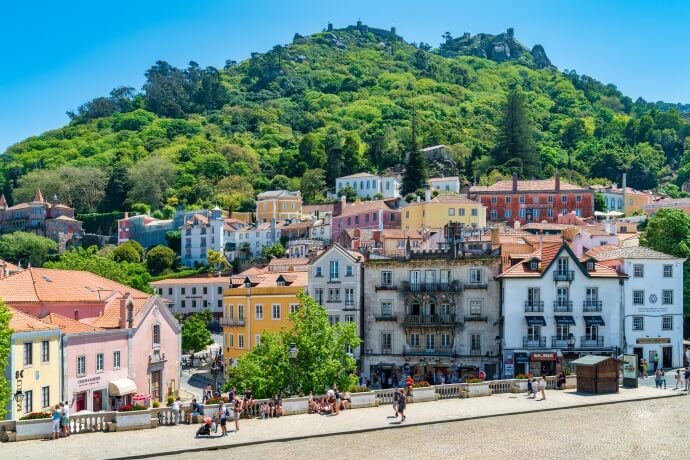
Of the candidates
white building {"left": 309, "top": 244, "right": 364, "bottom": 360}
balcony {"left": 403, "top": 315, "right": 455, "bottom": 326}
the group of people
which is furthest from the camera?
white building {"left": 309, "top": 244, "right": 364, "bottom": 360}

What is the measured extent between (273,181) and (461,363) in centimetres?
10792

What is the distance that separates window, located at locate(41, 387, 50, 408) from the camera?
47.1 meters

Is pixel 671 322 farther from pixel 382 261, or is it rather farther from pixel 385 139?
pixel 385 139

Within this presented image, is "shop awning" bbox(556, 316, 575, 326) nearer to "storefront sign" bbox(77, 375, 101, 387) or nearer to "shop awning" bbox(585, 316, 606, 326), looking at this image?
"shop awning" bbox(585, 316, 606, 326)

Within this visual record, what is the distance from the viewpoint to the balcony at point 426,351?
205 ft

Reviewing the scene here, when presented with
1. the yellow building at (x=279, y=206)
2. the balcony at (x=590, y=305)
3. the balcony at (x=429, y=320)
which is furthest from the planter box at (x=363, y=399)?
the yellow building at (x=279, y=206)

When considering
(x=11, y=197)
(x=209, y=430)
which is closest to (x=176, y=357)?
(x=209, y=430)

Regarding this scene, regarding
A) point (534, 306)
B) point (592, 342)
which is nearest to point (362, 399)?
point (534, 306)

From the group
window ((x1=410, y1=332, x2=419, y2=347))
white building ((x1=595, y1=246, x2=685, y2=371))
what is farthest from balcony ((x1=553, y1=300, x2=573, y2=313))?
window ((x1=410, y1=332, x2=419, y2=347))

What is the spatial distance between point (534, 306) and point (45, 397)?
1149 inches

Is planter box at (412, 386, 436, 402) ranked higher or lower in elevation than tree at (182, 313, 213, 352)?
higher

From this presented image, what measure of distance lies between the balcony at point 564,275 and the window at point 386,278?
10878mm

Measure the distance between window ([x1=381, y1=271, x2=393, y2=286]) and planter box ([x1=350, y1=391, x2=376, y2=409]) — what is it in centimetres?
2232

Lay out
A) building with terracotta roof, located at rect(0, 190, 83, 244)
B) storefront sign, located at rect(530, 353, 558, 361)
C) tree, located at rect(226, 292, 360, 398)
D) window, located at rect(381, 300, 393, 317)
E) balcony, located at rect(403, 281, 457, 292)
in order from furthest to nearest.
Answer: building with terracotta roof, located at rect(0, 190, 83, 244) < window, located at rect(381, 300, 393, 317) < balcony, located at rect(403, 281, 457, 292) < storefront sign, located at rect(530, 353, 558, 361) < tree, located at rect(226, 292, 360, 398)
